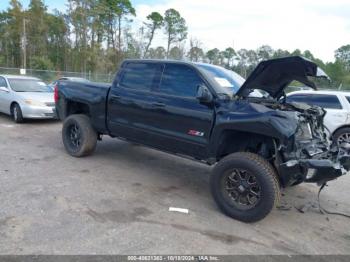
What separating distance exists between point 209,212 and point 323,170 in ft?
4.92

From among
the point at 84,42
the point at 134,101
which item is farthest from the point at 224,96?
the point at 84,42

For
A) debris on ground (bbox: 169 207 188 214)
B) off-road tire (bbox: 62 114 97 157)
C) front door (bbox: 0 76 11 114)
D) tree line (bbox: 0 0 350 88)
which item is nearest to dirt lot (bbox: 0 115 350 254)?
debris on ground (bbox: 169 207 188 214)

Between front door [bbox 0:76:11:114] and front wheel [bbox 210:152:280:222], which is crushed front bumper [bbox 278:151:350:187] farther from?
front door [bbox 0:76:11:114]

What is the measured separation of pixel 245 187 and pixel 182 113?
142 cm

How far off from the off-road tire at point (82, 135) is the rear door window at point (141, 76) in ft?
3.81

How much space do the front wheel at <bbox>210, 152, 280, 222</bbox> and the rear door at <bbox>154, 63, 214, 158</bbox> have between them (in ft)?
1.79

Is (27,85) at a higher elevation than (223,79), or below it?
below

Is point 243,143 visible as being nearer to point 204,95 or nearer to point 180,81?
point 204,95

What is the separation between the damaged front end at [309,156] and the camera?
384cm

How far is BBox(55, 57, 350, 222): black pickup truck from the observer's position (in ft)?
12.9

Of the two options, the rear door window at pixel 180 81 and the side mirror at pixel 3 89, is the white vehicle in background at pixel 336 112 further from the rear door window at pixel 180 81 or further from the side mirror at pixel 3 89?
the side mirror at pixel 3 89

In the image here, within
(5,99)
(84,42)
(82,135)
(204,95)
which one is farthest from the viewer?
(84,42)

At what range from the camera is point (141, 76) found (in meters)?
5.58

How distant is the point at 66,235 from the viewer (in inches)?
137
